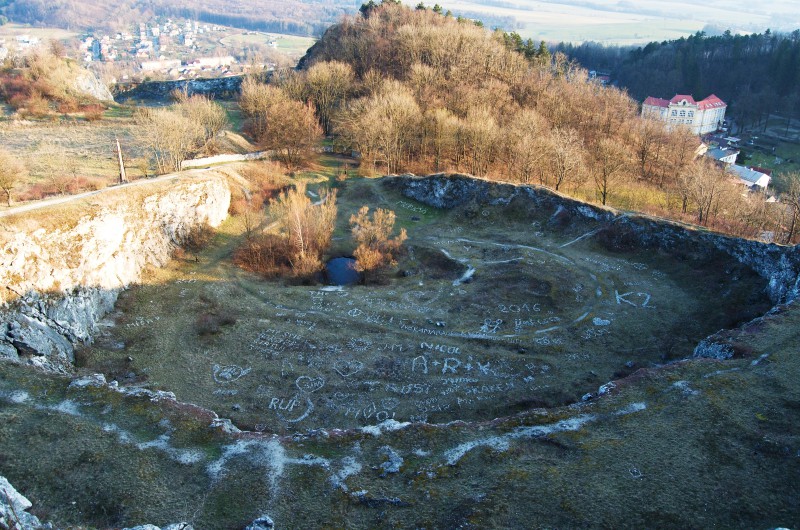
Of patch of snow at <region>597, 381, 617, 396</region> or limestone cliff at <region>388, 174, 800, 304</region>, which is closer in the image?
patch of snow at <region>597, 381, 617, 396</region>

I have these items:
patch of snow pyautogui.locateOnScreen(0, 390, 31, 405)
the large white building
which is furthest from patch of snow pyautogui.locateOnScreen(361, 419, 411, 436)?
the large white building

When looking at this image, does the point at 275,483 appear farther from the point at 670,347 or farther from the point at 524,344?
the point at 670,347

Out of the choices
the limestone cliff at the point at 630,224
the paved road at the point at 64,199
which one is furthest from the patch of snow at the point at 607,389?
the paved road at the point at 64,199

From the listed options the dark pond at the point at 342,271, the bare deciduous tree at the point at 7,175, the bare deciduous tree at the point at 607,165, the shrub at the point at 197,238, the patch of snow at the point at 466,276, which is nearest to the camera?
the bare deciduous tree at the point at 7,175

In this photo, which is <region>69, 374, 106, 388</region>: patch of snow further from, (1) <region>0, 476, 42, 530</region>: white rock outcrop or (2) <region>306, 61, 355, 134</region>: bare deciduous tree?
(2) <region>306, 61, 355, 134</region>: bare deciduous tree

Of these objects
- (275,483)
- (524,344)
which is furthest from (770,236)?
(275,483)

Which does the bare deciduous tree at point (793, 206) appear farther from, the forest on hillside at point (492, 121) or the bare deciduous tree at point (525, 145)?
the bare deciduous tree at point (525, 145)
